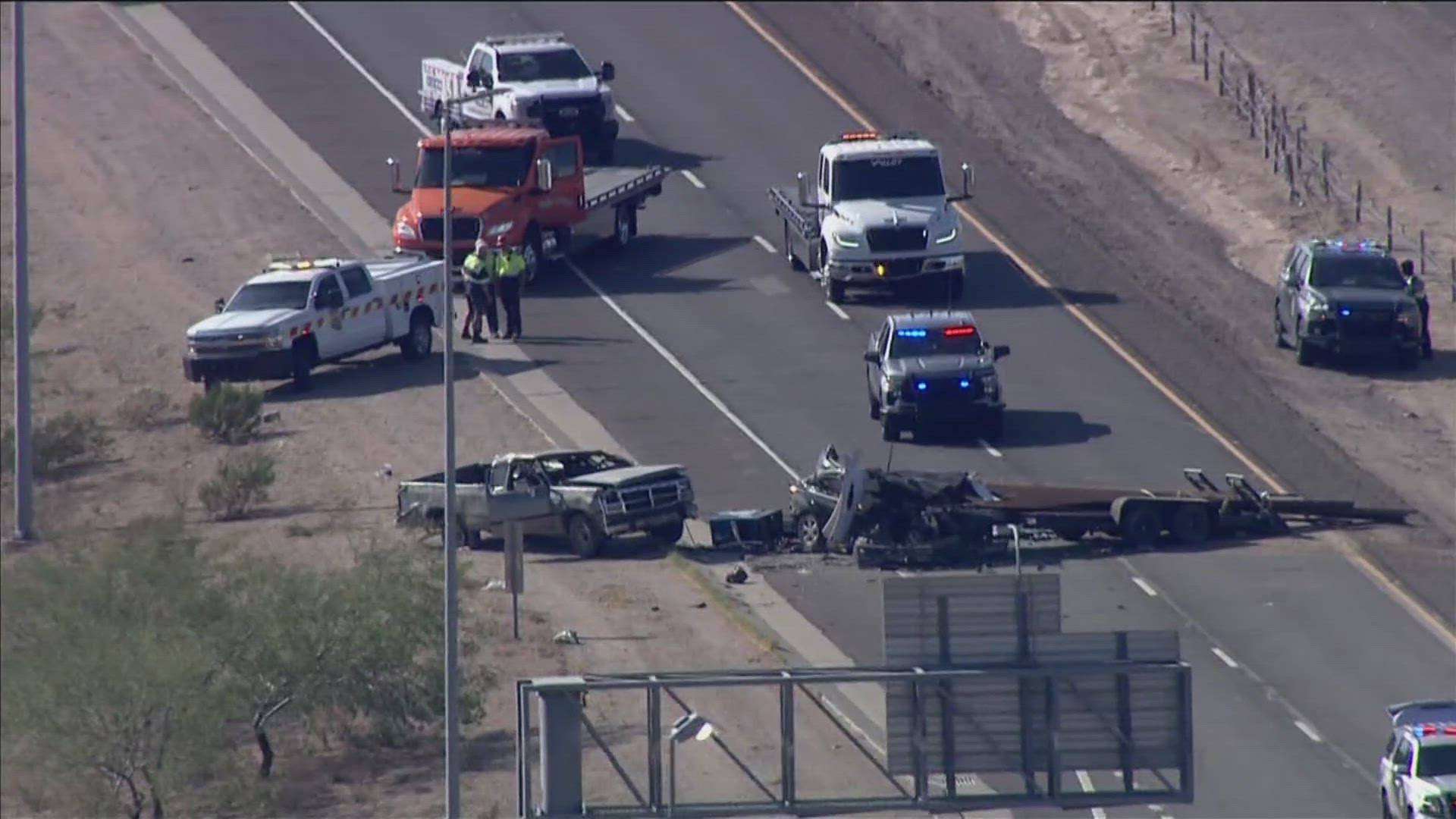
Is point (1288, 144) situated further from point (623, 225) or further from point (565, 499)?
point (565, 499)

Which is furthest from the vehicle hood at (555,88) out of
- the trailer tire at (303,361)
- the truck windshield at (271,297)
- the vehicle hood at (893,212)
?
the trailer tire at (303,361)

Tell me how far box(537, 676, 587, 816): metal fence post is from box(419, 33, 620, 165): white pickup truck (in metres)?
29.9

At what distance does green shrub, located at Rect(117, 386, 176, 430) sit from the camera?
4603cm

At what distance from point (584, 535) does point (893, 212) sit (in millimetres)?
10687

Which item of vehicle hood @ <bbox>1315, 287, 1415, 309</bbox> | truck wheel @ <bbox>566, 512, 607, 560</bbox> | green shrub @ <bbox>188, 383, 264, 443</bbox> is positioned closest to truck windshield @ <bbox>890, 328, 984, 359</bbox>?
truck wheel @ <bbox>566, 512, 607, 560</bbox>

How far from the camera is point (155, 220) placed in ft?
178

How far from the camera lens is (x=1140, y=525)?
3681cm

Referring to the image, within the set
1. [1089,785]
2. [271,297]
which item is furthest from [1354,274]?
[1089,785]

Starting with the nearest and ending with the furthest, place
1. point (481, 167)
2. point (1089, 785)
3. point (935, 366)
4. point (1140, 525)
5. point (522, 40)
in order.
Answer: point (1089, 785) < point (1140, 525) < point (935, 366) < point (481, 167) < point (522, 40)

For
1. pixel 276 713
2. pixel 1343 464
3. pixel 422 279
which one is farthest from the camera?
pixel 422 279

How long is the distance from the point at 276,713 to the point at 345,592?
1.68 m

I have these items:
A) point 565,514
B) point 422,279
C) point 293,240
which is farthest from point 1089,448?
point 293,240

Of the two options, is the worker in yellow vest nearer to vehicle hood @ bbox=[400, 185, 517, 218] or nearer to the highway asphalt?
the highway asphalt

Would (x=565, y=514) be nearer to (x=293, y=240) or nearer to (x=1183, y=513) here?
(x=1183, y=513)
